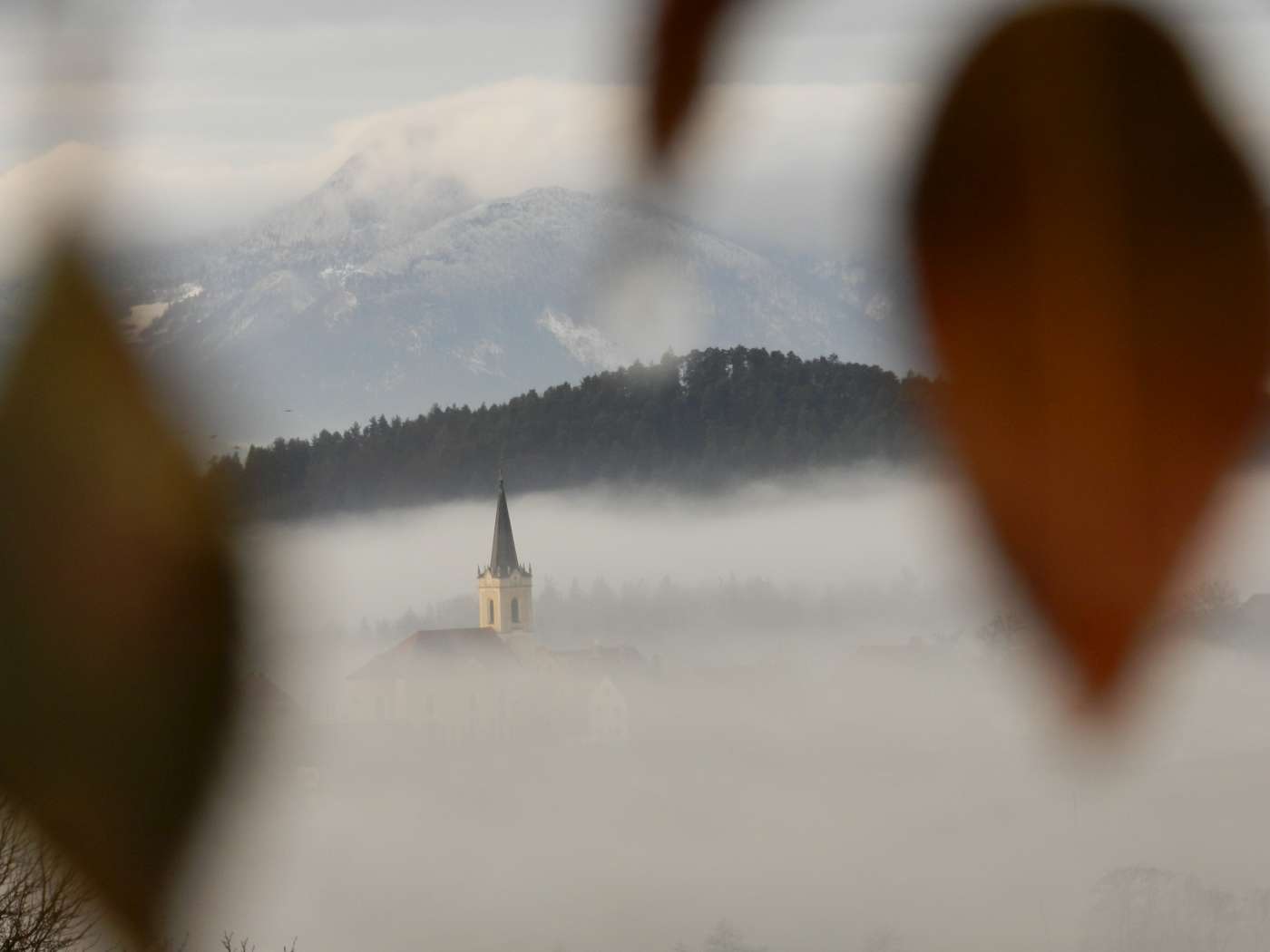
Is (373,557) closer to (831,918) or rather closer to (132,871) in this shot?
(132,871)

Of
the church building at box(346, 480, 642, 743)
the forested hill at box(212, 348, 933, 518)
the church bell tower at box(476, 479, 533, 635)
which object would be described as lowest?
the forested hill at box(212, 348, 933, 518)

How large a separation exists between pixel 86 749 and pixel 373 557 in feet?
7.46

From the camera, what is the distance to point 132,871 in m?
1.27

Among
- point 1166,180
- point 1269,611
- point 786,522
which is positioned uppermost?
point 786,522

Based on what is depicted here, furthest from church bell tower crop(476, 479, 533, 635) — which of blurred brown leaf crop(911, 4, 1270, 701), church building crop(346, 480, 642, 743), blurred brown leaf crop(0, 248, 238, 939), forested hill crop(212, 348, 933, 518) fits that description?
blurred brown leaf crop(911, 4, 1270, 701)

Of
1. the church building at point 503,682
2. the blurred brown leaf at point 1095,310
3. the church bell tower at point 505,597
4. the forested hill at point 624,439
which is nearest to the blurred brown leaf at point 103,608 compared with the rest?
the forested hill at point 624,439

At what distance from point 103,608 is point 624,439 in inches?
74.2

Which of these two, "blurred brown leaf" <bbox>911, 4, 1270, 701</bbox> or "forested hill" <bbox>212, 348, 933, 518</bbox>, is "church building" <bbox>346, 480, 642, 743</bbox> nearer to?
"forested hill" <bbox>212, 348, 933, 518</bbox>

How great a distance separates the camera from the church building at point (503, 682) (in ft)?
35.6

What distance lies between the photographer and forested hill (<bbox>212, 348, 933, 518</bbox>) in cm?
230

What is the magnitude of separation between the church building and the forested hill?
6125mm

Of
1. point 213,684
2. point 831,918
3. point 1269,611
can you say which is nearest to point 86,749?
point 213,684

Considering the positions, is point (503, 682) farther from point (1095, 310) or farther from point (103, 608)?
point (1095, 310)

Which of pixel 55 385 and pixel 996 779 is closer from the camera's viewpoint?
pixel 55 385
